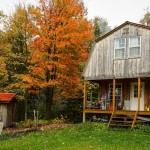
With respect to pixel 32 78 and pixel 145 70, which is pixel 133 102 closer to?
pixel 145 70

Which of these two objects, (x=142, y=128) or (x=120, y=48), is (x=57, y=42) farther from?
(x=142, y=128)

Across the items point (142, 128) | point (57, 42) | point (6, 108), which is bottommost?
point (142, 128)

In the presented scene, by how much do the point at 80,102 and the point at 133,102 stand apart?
376 inches

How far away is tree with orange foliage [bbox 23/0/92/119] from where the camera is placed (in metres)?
31.3

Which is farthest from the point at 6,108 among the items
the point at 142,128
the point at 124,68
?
the point at 142,128

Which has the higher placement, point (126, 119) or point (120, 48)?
point (120, 48)

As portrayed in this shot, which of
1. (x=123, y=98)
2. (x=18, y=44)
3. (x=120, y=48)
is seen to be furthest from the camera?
(x=18, y=44)

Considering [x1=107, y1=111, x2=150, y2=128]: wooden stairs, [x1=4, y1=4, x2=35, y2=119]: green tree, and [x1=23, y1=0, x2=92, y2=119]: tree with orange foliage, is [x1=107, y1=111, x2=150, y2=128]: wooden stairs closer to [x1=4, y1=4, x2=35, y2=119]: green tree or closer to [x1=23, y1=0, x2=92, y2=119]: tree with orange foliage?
[x1=23, y1=0, x2=92, y2=119]: tree with orange foliage

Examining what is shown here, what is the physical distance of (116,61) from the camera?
2839 cm

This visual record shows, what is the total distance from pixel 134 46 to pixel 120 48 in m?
1.31

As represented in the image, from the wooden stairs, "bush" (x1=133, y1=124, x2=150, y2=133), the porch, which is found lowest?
"bush" (x1=133, y1=124, x2=150, y2=133)

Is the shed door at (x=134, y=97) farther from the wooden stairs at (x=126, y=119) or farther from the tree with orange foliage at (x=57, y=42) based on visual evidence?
the tree with orange foliage at (x=57, y=42)

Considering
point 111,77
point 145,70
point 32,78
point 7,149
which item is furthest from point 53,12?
point 7,149

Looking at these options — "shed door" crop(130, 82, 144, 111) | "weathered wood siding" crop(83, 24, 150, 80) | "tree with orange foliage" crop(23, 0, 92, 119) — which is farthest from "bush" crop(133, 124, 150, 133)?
"tree with orange foliage" crop(23, 0, 92, 119)
